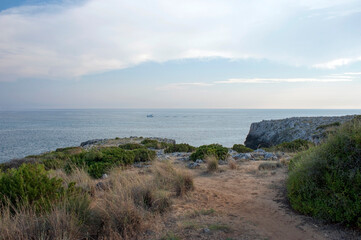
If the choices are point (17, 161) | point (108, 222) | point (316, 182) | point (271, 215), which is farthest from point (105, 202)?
point (17, 161)

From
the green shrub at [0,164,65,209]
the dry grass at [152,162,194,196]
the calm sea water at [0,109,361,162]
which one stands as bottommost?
the calm sea water at [0,109,361,162]

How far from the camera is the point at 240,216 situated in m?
5.07

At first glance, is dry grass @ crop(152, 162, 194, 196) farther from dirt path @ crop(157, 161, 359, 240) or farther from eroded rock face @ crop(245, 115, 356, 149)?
eroded rock face @ crop(245, 115, 356, 149)

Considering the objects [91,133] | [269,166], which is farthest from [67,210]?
[91,133]

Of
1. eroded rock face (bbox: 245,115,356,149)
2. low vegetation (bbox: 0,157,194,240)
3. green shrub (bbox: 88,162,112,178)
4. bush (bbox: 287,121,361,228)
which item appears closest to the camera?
low vegetation (bbox: 0,157,194,240)

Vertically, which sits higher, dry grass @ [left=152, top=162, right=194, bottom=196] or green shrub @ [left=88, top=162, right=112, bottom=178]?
dry grass @ [left=152, top=162, right=194, bottom=196]

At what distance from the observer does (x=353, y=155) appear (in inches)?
185

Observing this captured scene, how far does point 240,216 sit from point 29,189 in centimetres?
409

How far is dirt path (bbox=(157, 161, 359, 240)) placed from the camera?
4.27 metres

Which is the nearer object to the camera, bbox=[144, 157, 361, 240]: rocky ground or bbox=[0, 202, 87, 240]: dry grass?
bbox=[0, 202, 87, 240]: dry grass

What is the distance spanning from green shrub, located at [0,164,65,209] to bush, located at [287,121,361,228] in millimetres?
4778

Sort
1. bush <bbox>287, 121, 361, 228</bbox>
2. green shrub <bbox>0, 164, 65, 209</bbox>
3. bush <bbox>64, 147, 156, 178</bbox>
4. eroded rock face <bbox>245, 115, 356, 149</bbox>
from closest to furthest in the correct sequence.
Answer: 1. bush <bbox>287, 121, 361, 228</bbox>
2. green shrub <bbox>0, 164, 65, 209</bbox>
3. bush <bbox>64, 147, 156, 178</bbox>
4. eroded rock face <bbox>245, 115, 356, 149</bbox>

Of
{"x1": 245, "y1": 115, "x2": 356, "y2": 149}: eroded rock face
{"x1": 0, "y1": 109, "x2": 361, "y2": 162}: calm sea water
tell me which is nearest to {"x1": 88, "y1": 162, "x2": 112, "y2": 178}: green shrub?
{"x1": 0, "y1": 109, "x2": 361, "y2": 162}: calm sea water

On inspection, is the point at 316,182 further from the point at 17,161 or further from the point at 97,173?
the point at 17,161
